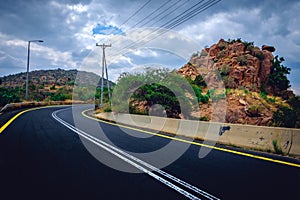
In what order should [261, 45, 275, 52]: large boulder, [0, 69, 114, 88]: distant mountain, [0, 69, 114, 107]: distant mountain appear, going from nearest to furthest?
[261, 45, 275, 52]: large boulder < [0, 69, 114, 107]: distant mountain < [0, 69, 114, 88]: distant mountain

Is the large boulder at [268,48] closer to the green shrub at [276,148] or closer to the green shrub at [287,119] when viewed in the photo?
the green shrub at [287,119]

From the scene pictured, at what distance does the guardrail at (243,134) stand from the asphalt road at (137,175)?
757 millimetres

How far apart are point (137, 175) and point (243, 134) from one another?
5.09 meters

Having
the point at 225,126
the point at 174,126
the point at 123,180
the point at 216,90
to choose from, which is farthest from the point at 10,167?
the point at 216,90

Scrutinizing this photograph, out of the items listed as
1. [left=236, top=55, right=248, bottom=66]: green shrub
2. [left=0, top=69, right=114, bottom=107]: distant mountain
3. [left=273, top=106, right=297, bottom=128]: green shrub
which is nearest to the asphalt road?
[left=273, top=106, right=297, bottom=128]: green shrub

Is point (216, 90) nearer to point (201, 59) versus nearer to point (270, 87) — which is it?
point (270, 87)

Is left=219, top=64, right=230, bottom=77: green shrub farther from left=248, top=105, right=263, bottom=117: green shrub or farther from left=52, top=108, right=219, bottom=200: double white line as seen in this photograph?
left=52, top=108, right=219, bottom=200: double white line

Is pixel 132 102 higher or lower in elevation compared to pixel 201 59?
lower

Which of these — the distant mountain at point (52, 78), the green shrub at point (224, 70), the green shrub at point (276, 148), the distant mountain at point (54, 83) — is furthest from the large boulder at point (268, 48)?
the distant mountain at point (52, 78)

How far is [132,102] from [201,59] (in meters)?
37.8

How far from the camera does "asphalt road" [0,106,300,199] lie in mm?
4111

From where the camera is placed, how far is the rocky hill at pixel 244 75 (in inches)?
1328

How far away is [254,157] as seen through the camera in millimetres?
7047

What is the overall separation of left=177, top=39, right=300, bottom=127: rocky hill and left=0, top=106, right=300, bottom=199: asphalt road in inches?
1002
